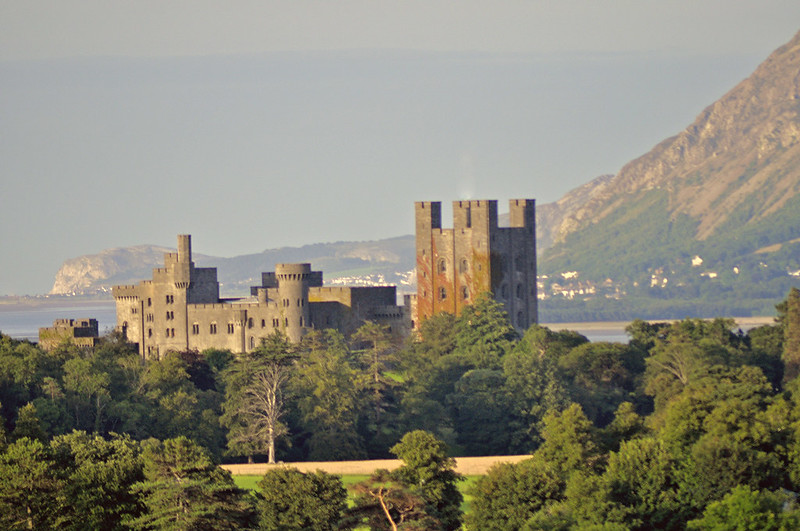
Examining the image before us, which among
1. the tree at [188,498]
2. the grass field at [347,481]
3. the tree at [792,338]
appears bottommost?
the grass field at [347,481]

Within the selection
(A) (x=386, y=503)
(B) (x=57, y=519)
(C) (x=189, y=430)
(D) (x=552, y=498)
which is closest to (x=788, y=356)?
(C) (x=189, y=430)

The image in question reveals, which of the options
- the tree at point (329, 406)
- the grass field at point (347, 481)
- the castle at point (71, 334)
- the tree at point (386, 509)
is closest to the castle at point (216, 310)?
the castle at point (71, 334)

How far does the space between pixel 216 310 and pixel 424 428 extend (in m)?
21.0

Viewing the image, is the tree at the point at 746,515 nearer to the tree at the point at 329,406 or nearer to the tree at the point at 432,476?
the tree at the point at 432,476

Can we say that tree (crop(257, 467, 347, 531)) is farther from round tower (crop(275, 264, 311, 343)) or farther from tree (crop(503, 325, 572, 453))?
round tower (crop(275, 264, 311, 343))

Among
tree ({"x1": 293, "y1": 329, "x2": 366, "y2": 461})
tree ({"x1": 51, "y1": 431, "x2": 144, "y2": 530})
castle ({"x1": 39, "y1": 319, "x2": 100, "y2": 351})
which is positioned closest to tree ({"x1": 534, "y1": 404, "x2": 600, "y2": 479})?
tree ({"x1": 51, "y1": 431, "x2": 144, "y2": 530})

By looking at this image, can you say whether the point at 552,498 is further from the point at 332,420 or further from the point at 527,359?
the point at 527,359

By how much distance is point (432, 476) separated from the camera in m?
66.8

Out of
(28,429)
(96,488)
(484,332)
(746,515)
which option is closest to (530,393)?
(484,332)

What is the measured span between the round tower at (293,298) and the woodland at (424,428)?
342cm

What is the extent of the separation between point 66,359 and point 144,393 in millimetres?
6090

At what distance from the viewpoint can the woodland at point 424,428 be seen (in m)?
62.1

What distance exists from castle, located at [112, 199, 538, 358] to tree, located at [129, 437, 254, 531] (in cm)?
4985

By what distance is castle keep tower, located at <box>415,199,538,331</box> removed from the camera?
12219cm
